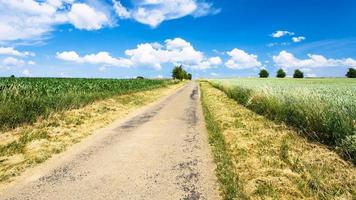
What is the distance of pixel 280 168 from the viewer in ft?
24.0

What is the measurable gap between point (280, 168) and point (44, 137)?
25.3ft

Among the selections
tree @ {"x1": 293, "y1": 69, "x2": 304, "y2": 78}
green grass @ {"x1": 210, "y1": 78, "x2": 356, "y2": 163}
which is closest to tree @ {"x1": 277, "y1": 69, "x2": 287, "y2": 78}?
tree @ {"x1": 293, "y1": 69, "x2": 304, "y2": 78}

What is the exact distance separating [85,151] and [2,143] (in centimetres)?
306

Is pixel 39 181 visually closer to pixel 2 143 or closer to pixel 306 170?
pixel 2 143

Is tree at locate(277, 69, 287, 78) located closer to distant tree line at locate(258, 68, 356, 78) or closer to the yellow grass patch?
distant tree line at locate(258, 68, 356, 78)

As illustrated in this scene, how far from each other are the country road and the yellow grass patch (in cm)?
44

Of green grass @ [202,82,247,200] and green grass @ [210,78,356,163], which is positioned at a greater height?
green grass @ [210,78,356,163]

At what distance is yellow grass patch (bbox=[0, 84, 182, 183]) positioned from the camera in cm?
806

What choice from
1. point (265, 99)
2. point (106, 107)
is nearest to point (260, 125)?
point (265, 99)

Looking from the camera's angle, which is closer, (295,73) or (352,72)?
(352,72)

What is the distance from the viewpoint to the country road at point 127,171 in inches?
235

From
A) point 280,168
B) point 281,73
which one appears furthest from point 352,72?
point 280,168

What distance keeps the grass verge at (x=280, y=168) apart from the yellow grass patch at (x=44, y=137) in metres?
4.53

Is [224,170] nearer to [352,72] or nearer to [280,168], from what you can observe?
[280,168]
